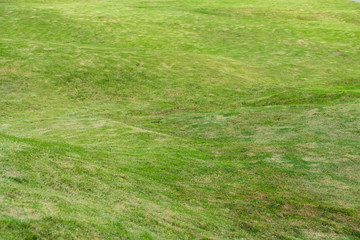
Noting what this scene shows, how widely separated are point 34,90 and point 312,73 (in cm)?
3995

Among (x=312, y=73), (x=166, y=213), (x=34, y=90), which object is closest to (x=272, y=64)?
(x=312, y=73)

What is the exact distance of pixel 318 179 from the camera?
76.6ft

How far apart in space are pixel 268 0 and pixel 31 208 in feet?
392

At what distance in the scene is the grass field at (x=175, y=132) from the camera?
16.1m

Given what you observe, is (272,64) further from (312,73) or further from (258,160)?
(258,160)

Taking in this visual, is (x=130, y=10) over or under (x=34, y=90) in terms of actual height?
over

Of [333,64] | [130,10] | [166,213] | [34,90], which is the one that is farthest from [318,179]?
[130,10]

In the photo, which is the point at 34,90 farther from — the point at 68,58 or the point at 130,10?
the point at 130,10

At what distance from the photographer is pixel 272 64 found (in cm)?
6538

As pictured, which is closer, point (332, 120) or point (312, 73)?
point (332, 120)

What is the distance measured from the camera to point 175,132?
33531mm

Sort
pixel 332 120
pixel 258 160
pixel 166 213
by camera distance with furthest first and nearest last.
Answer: pixel 332 120, pixel 258 160, pixel 166 213

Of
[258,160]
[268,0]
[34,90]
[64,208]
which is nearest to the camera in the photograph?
[64,208]

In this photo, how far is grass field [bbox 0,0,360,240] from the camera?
16109mm
